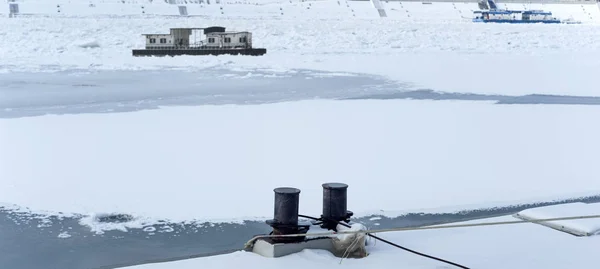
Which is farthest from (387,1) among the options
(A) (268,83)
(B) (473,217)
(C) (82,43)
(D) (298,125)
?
(B) (473,217)

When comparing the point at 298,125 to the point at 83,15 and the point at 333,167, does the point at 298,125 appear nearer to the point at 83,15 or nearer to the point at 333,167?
the point at 333,167

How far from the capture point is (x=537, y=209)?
3.57m

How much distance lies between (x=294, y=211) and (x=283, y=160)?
1.89m

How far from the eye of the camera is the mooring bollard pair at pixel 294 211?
2.95 m

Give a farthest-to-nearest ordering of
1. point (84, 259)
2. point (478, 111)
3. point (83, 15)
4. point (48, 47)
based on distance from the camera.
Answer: point (83, 15) < point (48, 47) < point (478, 111) < point (84, 259)

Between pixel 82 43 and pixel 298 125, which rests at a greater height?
pixel 82 43

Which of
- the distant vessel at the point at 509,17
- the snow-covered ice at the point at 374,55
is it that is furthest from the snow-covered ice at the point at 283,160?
the distant vessel at the point at 509,17

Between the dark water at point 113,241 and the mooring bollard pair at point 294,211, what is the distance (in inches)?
10.6

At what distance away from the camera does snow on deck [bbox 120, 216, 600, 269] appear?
280 centimetres

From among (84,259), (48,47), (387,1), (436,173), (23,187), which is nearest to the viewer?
(84,259)

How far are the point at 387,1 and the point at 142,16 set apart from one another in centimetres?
1798

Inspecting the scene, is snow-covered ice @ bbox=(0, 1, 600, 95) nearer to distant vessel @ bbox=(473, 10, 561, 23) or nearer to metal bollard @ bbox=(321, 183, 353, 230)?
metal bollard @ bbox=(321, 183, 353, 230)

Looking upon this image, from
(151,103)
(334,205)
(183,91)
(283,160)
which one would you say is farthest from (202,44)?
(334,205)

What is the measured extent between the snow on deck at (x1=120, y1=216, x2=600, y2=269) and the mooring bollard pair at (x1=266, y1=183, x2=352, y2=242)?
121 millimetres
